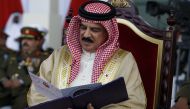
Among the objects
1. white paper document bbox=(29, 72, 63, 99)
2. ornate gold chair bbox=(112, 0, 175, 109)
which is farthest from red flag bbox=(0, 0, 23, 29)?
white paper document bbox=(29, 72, 63, 99)

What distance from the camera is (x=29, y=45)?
6.20 metres

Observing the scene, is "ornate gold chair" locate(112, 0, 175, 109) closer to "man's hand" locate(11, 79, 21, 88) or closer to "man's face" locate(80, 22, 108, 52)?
"man's face" locate(80, 22, 108, 52)

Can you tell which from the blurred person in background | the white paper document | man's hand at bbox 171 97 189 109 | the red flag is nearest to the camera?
the white paper document

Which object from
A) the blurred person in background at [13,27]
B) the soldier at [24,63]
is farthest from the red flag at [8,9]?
the soldier at [24,63]

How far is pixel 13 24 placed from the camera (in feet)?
A: 25.8

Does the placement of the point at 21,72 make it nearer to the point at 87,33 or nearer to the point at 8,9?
the point at 8,9

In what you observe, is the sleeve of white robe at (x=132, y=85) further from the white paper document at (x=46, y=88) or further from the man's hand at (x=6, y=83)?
the man's hand at (x=6, y=83)

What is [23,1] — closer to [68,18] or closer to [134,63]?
[68,18]

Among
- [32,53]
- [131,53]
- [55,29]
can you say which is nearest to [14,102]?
[32,53]

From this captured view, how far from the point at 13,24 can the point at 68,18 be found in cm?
401

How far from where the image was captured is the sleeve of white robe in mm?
3409

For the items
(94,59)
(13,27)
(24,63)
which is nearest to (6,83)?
(24,63)

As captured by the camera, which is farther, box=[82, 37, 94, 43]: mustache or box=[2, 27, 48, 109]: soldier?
box=[2, 27, 48, 109]: soldier

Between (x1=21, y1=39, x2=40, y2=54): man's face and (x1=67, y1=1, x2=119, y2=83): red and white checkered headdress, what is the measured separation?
255 cm
